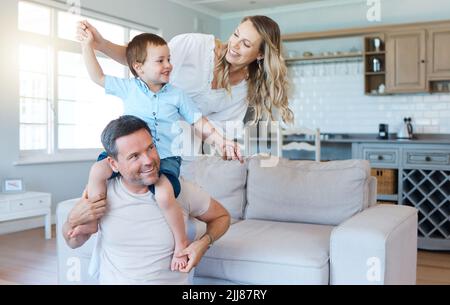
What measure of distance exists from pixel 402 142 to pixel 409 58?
1.14 m

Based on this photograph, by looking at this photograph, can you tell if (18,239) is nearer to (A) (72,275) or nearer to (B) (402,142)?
(A) (72,275)

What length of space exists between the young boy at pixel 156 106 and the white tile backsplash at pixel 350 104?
4.23 m

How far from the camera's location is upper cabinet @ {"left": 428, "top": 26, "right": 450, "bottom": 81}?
454cm

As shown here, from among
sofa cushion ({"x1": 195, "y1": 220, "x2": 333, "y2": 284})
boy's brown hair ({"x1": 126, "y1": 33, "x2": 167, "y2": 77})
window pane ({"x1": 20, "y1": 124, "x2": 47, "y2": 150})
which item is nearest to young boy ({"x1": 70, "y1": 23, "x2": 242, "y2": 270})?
boy's brown hair ({"x1": 126, "y1": 33, "x2": 167, "y2": 77})

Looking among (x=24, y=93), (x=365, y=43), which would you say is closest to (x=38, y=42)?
(x=24, y=93)

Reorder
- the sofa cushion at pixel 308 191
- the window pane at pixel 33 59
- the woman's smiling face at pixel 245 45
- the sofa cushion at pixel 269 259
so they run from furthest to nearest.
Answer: the window pane at pixel 33 59 < the sofa cushion at pixel 308 191 < the sofa cushion at pixel 269 259 < the woman's smiling face at pixel 245 45

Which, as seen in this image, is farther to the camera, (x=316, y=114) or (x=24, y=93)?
(x=316, y=114)

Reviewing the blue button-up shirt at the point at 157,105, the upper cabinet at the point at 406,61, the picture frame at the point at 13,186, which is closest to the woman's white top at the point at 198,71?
the blue button-up shirt at the point at 157,105

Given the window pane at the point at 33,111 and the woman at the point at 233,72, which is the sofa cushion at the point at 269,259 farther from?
the window pane at the point at 33,111

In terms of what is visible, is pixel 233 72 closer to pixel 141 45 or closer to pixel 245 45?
pixel 245 45

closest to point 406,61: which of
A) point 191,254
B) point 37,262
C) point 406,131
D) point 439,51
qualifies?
point 439,51

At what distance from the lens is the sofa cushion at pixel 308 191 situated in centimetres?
229

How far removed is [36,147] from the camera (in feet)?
10.6

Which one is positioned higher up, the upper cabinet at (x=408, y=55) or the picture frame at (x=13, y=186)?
the upper cabinet at (x=408, y=55)
